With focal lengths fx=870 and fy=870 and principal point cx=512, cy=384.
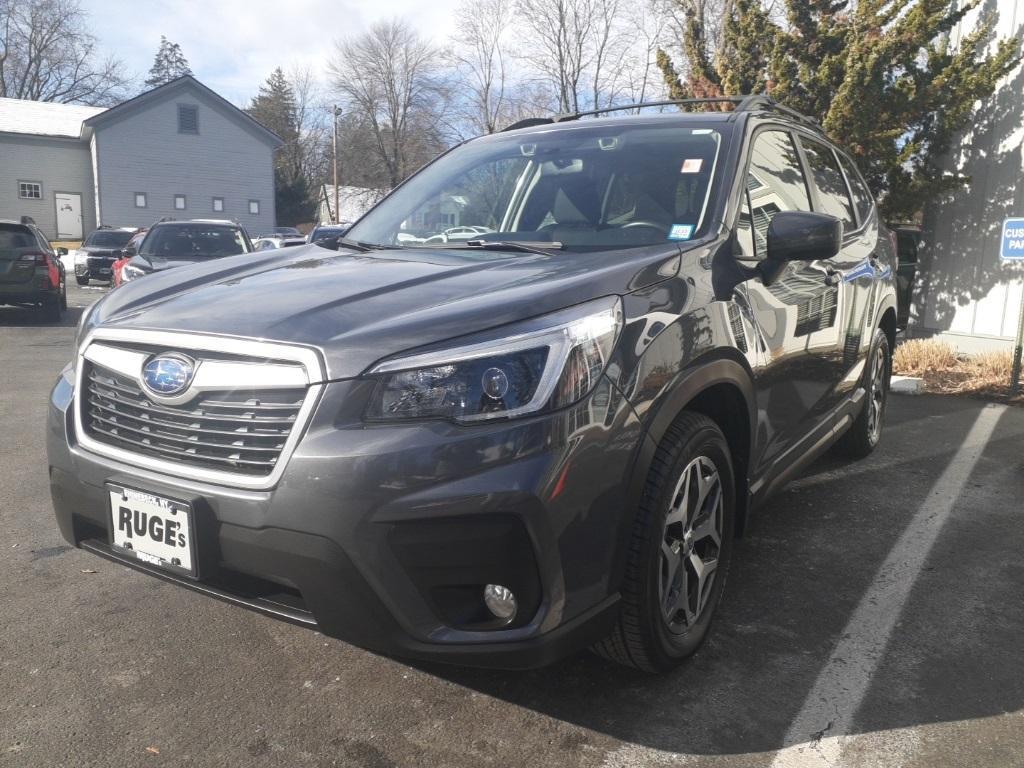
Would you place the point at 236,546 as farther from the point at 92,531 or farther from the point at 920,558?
the point at 920,558

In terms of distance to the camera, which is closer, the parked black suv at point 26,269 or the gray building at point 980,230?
the gray building at point 980,230

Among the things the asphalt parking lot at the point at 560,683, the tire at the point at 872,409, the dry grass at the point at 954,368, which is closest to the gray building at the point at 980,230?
the dry grass at the point at 954,368

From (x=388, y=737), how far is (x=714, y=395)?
144 cm


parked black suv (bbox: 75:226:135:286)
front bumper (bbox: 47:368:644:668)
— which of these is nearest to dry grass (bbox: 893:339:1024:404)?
front bumper (bbox: 47:368:644:668)

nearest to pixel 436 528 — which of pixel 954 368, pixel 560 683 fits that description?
pixel 560 683

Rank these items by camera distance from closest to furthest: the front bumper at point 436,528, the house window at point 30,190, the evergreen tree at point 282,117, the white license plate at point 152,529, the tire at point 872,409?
the front bumper at point 436,528 < the white license plate at point 152,529 < the tire at point 872,409 < the house window at point 30,190 < the evergreen tree at point 282,117

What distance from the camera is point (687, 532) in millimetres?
2670

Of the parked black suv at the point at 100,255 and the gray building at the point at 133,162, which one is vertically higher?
the gray building at the point at 133,162

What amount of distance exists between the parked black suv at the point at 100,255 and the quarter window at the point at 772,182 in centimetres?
2067

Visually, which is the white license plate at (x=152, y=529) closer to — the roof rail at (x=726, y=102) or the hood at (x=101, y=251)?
the roof rail at (x=726, y=102)

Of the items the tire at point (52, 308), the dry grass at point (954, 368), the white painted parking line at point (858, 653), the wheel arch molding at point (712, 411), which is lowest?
the white painted parking line at point (858, 653)

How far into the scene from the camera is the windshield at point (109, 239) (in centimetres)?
2358

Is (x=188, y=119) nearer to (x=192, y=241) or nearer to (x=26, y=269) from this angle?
(x=26, y=269)

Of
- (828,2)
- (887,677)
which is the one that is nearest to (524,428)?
(887,677)
